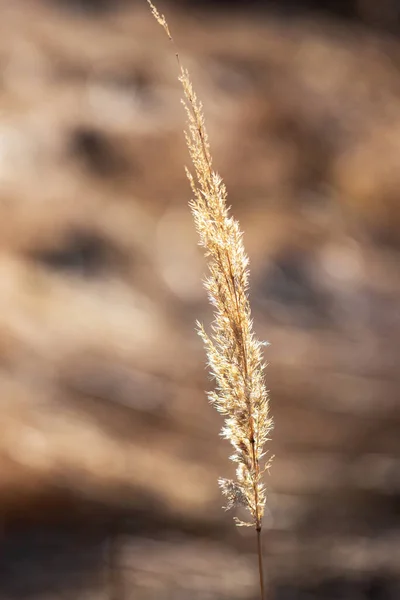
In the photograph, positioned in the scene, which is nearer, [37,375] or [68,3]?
[37,375]

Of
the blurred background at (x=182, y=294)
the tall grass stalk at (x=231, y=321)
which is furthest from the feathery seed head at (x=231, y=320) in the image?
the blurred background at (x=182, y=294)

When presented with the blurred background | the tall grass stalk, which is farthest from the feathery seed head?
the blurred background

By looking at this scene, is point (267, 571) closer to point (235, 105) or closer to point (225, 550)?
point (225, 550)

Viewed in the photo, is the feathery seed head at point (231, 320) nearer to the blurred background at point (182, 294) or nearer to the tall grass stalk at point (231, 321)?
the tall grass stalk at point (231, 321)

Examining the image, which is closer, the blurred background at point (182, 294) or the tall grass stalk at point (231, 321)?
the tall grass stalk at point (231, 321)

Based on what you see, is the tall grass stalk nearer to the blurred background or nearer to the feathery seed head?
the feathery seed head

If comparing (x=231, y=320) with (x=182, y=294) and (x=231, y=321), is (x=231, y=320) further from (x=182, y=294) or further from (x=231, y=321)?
(x=182, y=294)

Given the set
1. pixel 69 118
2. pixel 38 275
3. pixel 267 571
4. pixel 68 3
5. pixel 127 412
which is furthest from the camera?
pixel 68 3

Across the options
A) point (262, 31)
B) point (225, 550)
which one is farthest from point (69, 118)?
point (225, 550)
